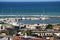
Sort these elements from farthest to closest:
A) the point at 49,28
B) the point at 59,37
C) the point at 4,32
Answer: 1. the point at 49,28
2. the point at 4,32
3. the point at 59,37

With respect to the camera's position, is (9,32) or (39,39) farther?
(9,32)

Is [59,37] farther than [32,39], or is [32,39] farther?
[59,37]

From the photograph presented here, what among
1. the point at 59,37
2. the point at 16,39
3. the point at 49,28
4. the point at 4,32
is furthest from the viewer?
the point at 49,28

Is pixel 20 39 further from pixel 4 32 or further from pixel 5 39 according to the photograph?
pixel 4 32

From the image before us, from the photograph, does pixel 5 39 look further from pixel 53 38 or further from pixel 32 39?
pixel 53 38

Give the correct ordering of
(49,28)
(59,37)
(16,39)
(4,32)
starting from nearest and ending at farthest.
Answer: (16,39) < (59,37) < (4,32) < (49,28)

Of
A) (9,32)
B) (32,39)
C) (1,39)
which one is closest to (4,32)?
(9,32)

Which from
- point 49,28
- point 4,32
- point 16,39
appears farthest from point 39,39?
point 49,28

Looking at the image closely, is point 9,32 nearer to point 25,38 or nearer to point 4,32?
point 4,32
